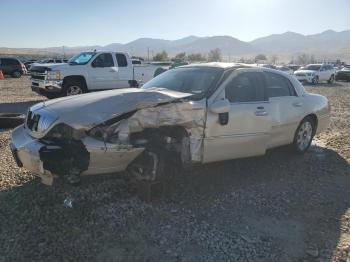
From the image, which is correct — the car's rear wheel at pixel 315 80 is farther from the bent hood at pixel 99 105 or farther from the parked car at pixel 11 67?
the bent hood at pixel 99 105

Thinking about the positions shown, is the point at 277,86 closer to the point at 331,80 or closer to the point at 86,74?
the point at 86,74

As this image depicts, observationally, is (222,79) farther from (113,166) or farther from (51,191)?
(51,191)

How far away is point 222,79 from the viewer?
575cm

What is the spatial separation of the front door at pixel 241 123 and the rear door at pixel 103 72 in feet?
31.3

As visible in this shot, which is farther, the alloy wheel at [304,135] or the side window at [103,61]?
the side window at [103,61]

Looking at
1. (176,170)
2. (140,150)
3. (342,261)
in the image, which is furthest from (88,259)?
(342,261)

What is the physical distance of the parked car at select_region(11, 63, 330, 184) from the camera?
4.53m

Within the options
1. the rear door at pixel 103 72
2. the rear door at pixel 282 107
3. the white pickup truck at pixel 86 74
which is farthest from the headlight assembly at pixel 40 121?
the rear door at pixel 103 72

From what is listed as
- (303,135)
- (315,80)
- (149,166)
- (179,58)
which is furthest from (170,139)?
(179,58)

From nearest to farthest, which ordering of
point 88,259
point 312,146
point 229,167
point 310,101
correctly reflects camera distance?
point 88,259 < point 229,167 < point 310,101 < point 312,146

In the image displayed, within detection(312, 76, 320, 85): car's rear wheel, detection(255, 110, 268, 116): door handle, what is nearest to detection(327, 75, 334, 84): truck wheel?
detection(312, 76, 320, 85): car's rear wheel

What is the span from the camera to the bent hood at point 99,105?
4551mm

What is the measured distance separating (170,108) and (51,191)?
1806 millimetres

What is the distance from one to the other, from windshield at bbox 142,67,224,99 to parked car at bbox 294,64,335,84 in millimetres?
25764
